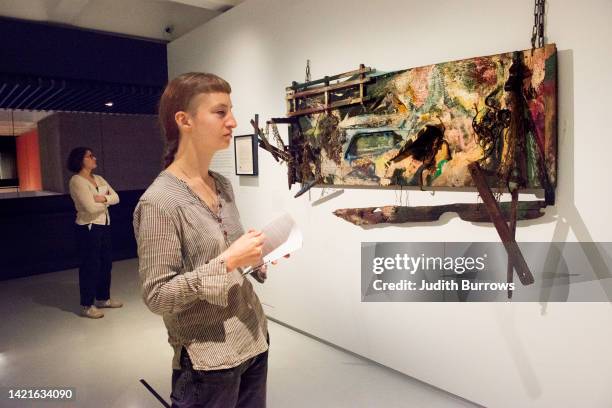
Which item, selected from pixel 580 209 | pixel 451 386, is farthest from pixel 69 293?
pixel 580 209

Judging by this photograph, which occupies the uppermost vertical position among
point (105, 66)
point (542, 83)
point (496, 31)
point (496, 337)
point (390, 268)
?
point (105, 66)

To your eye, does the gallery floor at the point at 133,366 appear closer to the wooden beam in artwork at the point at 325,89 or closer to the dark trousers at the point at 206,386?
the dark trousers at the point at 206,386

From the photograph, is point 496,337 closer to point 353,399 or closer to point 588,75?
point 353,399

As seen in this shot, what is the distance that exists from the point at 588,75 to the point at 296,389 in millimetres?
2338

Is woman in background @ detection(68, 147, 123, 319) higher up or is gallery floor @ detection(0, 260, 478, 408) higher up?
woman in background @ detection(68, 147, 123, 319)

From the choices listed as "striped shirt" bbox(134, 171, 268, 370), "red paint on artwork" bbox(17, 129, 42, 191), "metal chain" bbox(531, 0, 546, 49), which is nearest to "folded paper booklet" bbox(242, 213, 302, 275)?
"striped shirt" bbox(134, 171, 268, 370)

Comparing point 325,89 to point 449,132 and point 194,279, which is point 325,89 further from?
point 194,279

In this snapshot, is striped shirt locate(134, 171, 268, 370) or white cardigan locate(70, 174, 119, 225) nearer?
striped shirt locate(134, 171, 268, 370)

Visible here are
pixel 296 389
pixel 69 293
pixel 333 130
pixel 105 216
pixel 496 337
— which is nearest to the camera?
pixel 496 337

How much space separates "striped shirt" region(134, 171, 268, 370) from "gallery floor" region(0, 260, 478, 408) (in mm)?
1625

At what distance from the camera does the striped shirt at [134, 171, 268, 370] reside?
1.18m

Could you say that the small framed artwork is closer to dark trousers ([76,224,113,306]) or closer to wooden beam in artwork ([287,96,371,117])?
wooden beam in artwork ([287,96,371,117])

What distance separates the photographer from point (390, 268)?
3014 millimetres

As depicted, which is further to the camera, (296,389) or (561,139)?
(296,389)
